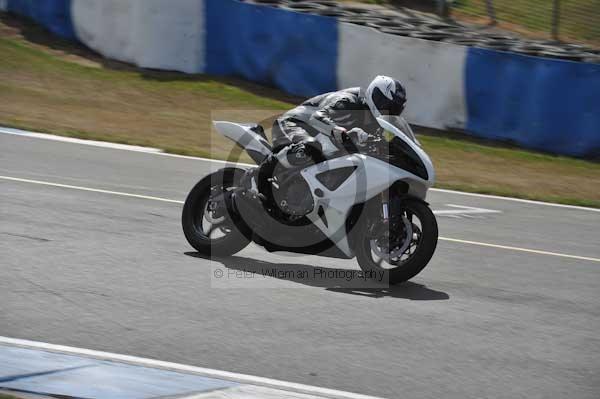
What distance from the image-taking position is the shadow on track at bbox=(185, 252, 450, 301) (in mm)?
7621

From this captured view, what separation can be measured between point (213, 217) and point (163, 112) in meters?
9.61

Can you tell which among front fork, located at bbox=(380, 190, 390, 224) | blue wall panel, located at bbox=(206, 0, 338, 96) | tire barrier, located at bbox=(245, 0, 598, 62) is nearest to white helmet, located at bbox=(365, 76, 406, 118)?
front fork, located at bbox=(380, 190, 390, 224)

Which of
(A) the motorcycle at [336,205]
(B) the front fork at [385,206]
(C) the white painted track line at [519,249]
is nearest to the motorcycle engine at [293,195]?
(A) the motorcycle at [336,205]

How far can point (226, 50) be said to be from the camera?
768 inches

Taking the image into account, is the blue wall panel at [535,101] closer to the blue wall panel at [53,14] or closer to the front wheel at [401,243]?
the blue wall panel at [53,14]

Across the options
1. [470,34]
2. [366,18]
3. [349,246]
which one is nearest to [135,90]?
[366,18]

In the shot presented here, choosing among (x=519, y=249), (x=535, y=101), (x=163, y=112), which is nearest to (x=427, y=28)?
(x=535, y=101)

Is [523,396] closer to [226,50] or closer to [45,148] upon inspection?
[45,148]

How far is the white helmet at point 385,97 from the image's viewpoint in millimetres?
7621

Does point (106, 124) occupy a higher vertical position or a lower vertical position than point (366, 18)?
lower

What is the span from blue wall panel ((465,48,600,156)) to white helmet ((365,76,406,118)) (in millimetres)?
9499

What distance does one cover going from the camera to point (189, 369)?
555 cm

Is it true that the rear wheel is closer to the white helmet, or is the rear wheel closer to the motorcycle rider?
the motorcycle rider

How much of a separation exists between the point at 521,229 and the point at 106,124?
25.4 ft
